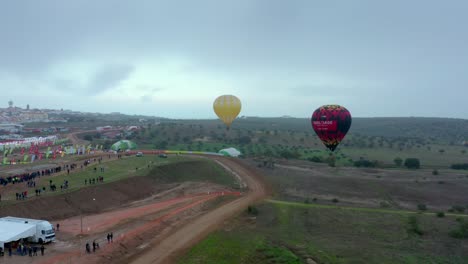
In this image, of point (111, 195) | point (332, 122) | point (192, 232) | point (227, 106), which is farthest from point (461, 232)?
point (227, 106)

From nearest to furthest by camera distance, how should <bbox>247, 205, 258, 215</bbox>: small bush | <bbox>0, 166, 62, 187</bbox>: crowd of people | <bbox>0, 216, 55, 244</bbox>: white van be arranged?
<bbox>0, 216, 55, 244</bbox>: white van
<bbox>247, 205, 258, 215</bbox>: small bush
<bbox>0, 166, 62, 187</bbox>: crowd of people

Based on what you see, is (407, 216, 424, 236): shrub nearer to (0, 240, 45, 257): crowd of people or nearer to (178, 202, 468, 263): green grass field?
(178, 202, 468, 263): green grass field

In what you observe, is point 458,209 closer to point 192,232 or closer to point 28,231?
point 192,232

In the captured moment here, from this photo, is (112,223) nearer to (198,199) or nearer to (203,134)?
(198,199)

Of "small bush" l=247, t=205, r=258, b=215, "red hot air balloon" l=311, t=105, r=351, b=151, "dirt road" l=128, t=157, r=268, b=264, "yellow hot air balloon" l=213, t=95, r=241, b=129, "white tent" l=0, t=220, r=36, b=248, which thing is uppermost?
"yellow hot air balloon" l=213, t=95, r=241, b=129

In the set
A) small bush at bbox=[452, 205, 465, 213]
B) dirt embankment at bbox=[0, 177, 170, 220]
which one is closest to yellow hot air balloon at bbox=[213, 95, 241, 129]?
dirt embankment at bbox=[0, 177, 170, 220]
